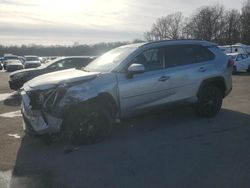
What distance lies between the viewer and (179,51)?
8.36m

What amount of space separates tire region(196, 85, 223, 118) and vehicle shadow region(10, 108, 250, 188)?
1.69 feet

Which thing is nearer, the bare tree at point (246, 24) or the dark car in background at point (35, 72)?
the dark car in background at point (35, 72)

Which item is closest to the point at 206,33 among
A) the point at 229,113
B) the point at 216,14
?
the point at 216,14

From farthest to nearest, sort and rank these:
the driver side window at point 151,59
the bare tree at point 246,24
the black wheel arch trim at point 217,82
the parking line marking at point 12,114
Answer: the bare tree at point 246,24 < the parking line marking at point 12,114 < the black wheel arch trim at point 217,82 < the driver side window at point 151,59

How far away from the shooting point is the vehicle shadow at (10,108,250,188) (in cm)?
518

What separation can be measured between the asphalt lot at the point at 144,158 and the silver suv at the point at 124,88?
440 mm

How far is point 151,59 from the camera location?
25.7 feet

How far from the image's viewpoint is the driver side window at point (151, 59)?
25.1 feet

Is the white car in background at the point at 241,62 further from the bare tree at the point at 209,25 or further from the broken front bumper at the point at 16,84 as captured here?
the bare tree at the point at 209,25

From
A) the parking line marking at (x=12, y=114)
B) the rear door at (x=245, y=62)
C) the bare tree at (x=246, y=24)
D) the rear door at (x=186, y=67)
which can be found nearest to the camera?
the rear door at (x=186, y=67)

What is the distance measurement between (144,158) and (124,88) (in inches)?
63.1

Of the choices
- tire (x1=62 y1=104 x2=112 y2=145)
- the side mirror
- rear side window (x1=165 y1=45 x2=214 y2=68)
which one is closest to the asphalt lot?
tire (x1=62 y1=104 x2=112 y2=145)

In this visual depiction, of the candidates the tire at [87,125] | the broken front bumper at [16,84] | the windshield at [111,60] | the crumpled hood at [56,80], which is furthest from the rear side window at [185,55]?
the broken front bumper at [16,84]

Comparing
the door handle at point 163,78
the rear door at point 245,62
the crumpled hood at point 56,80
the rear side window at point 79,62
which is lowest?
the rear door at point 245,62
